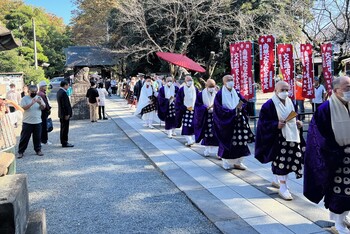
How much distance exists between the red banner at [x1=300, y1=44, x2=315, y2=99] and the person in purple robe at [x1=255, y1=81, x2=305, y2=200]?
543 cm

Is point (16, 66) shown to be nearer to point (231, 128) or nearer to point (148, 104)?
point (148, 104)

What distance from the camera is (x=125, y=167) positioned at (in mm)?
7203

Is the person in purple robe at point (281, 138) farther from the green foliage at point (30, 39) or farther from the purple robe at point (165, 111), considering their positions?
the green foliage at point (30, 39)

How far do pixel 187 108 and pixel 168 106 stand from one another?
174 centimetres

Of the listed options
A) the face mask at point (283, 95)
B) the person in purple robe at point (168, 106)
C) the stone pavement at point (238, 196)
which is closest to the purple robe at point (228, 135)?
the stone pavement at point (238, 196)

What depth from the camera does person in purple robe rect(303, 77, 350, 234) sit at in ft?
11.9

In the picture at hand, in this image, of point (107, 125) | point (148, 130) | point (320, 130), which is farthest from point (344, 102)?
point (107, 125)

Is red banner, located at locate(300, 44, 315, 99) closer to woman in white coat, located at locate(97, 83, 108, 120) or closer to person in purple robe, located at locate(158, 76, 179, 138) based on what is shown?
person in purple robe, located at locate(158, 76, 179, 138)

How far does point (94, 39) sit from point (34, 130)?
3220cm

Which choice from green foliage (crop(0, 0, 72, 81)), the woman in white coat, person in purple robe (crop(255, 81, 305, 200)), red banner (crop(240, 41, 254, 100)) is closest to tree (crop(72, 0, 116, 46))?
green foliage (crop(0, 0, 72, 81))

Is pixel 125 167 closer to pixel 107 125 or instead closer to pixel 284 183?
pixel 284 183

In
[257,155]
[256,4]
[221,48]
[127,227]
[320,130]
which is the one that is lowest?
[127,227]

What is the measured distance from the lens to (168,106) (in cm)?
1081

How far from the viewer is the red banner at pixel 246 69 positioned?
9648 mm
